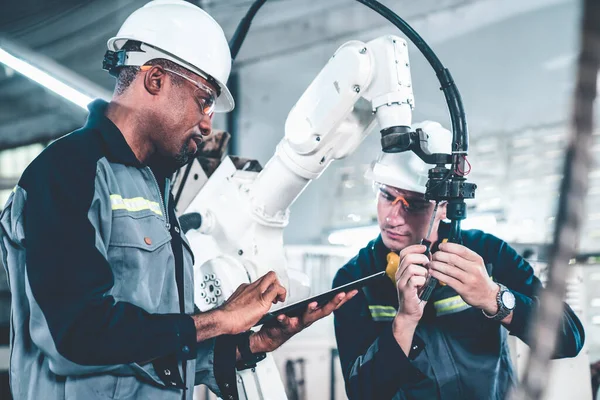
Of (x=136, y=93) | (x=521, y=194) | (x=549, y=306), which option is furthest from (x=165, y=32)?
(x=521, y=194)

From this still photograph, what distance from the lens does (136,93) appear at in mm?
1511

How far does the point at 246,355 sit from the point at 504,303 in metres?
0.81

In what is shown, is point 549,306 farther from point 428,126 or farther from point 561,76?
point 561,76

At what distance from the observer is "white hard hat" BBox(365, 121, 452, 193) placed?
80.7 inches

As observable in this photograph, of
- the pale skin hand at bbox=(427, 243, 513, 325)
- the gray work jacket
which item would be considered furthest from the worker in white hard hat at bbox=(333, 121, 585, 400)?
the gray work jacket

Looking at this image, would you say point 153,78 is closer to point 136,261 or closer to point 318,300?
point 136,261

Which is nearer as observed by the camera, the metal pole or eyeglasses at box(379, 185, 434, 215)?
the metal pole

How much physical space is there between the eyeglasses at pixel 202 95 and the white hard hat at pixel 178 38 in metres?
0.03

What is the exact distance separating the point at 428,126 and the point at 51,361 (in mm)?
1436

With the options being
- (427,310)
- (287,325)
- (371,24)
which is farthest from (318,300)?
(371,24)

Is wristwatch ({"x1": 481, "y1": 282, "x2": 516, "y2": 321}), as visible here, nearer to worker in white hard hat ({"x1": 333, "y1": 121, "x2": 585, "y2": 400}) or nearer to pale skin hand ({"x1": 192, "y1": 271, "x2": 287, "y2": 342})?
worker in white hard hat ({"x1": 333, "y1": 121, "x2": 585, "y2": 400})

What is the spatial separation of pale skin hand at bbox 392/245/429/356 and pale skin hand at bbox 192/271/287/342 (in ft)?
1.33

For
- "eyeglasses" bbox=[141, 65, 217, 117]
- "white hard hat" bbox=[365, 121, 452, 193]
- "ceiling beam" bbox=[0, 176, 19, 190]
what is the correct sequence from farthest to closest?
"ceiling beam" bbox=[0, 176, 19, 190] → "white hard hat" bbox=[365, 121, 452, 193] → "eyeglasses" bbox=[141, 65, 217, 117]

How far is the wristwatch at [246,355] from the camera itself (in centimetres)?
181
